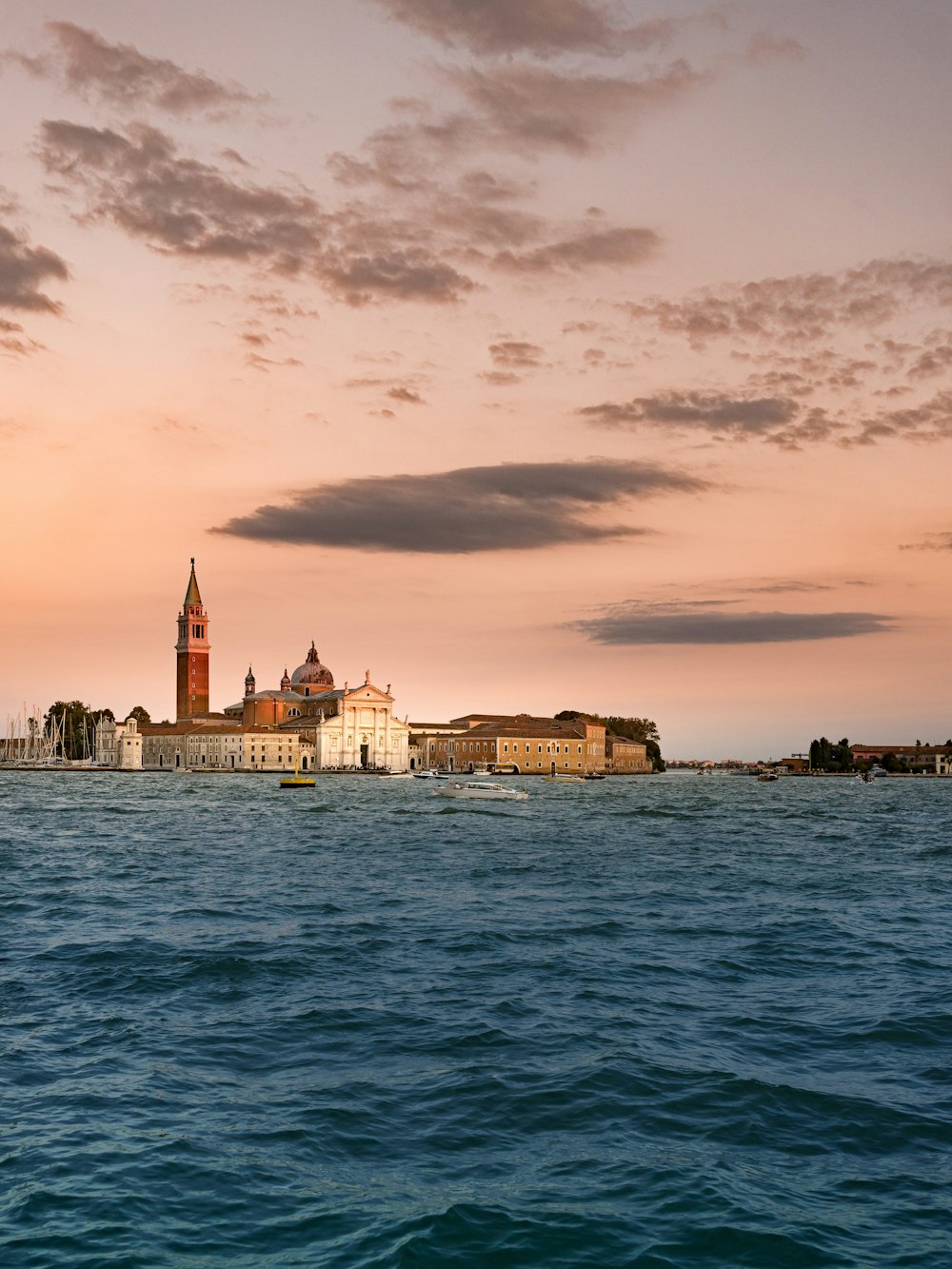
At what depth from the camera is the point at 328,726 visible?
522 feet

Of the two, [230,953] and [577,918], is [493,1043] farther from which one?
[577,918]

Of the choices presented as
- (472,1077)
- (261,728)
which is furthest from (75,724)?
(472,1077)

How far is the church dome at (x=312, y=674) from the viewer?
179m

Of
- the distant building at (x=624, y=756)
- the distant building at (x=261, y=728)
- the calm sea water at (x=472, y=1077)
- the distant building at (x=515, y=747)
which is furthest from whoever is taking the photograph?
the distant building at (x=624, y=756)

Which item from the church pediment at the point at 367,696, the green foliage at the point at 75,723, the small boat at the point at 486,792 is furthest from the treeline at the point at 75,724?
the small boat at the point at 486,792

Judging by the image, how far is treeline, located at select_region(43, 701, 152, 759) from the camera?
179 metres

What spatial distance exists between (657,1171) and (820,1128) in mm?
1901

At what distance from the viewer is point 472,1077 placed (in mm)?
11773

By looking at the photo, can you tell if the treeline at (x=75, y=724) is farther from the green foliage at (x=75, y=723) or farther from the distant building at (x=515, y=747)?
the distant building at (x=515, y=747)

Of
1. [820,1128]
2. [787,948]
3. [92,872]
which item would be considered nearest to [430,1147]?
[820,1128]

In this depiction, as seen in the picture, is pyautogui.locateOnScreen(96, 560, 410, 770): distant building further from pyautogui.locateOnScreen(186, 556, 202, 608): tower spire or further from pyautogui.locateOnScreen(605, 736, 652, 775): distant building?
pyautogui.locateOnScreen(605, 736, 652, 775): distant building

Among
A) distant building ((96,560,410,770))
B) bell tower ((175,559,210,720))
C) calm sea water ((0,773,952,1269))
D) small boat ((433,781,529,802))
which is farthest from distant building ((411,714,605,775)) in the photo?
calm sea water ((0,773,952,1269))

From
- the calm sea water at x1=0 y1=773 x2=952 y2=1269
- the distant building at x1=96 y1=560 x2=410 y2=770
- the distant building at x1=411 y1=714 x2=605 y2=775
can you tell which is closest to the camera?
the calm sea water at x1=0 y1=773 x2=952 y2=1269

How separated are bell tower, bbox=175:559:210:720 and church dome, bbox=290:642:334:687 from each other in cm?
1356
